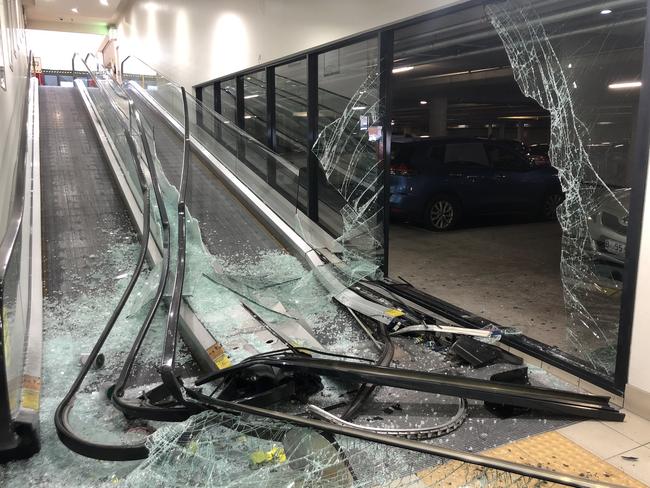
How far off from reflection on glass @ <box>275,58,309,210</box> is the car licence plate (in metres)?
3.59

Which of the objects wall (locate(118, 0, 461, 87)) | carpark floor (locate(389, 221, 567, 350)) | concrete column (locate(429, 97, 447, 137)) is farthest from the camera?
concrete column (locate(429, 97, 447, 137))

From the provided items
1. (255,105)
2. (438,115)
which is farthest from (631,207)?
(438,115)

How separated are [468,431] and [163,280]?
2.27 m

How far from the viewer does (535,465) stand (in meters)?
2.09

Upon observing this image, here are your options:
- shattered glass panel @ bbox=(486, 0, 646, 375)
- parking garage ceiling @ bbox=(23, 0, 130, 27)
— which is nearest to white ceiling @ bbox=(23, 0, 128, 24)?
parking garage ceiling @ bbox=(23, 0, 130, 27)

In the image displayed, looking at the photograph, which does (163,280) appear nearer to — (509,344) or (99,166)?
(509,344)

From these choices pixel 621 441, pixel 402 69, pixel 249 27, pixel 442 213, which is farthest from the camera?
pixel 402 69

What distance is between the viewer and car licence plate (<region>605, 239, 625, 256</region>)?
2.85 m

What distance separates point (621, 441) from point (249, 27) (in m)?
8.47

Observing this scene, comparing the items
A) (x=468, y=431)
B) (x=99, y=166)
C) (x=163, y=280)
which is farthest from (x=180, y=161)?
(x=468, y=431)

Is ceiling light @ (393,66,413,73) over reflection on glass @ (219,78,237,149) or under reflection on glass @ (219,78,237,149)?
over

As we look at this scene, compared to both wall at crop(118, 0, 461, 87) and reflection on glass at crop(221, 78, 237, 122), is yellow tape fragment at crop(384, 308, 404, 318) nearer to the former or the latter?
wall at crop(118, 0, 461, 87)

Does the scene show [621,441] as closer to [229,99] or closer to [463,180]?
[463,180]

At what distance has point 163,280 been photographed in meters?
3.52
